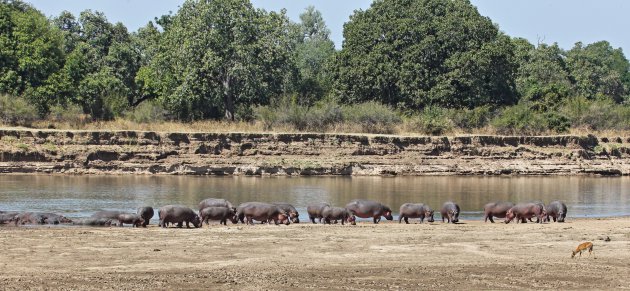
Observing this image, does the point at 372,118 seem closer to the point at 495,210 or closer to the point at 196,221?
the point at 495,210

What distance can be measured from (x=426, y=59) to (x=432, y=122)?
7007 millimetres

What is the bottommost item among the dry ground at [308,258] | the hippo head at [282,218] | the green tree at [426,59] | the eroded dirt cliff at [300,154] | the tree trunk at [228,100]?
the dry ground at [308,258]

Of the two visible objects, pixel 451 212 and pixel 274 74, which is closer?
pixel 451 212

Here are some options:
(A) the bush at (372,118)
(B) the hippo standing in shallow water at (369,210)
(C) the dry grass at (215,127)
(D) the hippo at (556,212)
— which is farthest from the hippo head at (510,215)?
(A) the bush at (372,118)

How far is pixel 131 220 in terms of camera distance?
1112 inches

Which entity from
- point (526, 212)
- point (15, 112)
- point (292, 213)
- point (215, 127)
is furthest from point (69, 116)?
point (526, 212)

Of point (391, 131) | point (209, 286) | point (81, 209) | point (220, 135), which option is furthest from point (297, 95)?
point (209, 286)

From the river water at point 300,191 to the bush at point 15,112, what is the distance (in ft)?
32.0

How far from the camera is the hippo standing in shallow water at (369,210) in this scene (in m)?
31.4

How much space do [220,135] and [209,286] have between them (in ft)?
147

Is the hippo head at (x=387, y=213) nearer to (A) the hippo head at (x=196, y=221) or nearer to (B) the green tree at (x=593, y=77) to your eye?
(A) the hippo head at (x=196, y=221)

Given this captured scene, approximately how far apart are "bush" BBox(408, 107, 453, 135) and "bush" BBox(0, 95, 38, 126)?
25.6 meters

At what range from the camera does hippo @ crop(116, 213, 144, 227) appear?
28109 mm

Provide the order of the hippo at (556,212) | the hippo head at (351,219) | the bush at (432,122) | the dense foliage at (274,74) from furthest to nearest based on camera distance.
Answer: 1. the bush at (432,122)
2. the dense foliage at (274,74)
3. the hippo at (556,212)
4. the hippo head at (351,219)
